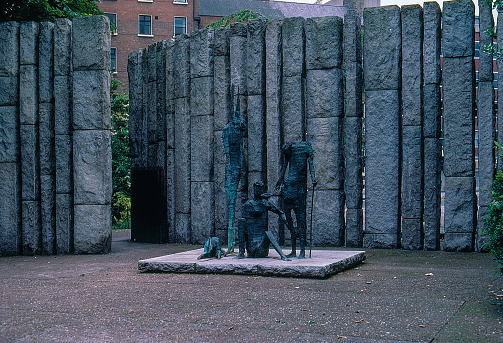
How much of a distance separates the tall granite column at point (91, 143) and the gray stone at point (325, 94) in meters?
3.72

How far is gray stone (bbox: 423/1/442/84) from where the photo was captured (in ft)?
34.4

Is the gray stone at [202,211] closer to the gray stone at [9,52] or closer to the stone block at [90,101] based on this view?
the stone block at [90,101]

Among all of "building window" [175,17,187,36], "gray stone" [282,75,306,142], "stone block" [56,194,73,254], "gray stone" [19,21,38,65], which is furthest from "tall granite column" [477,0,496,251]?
"building window" [175,17,187,36]

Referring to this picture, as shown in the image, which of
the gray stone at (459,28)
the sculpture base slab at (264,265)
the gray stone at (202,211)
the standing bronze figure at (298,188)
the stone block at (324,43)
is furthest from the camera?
the gray stone at (202,211)

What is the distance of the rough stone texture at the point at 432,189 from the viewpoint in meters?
10.4

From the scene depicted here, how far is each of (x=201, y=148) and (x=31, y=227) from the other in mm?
3495

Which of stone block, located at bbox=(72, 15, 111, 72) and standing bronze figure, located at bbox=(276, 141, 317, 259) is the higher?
stone block, located at bbox=(72, 15, 111, 72)

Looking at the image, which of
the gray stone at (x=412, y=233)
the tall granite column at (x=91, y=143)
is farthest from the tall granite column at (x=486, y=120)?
the tall granite column at (x=91, y=143)

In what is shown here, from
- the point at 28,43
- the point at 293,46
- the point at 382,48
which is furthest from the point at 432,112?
the point at 28,43

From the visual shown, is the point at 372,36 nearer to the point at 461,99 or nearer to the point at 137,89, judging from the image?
the point at 461,99

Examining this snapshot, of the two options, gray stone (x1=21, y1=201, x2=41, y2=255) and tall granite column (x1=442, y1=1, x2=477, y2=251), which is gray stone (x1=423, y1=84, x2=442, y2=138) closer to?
tall granite column (x1=442, y1=1, x2=477, y2=251)

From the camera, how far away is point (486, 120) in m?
10.1

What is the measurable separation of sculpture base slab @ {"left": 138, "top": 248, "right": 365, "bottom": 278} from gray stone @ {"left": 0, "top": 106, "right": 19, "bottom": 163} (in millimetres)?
4152

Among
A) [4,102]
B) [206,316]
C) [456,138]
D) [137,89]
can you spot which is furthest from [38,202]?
[456,138]
